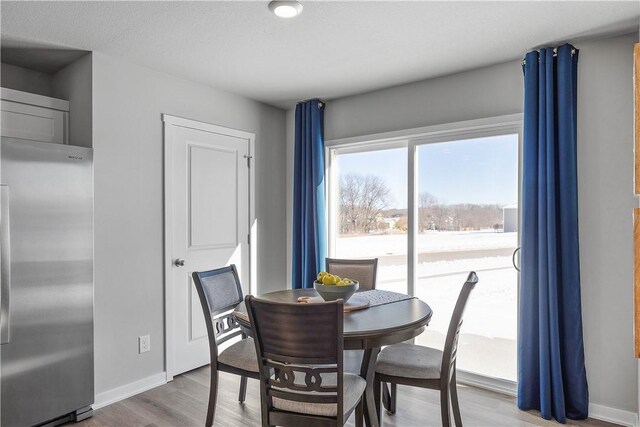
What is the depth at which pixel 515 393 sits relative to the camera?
9.79 ft

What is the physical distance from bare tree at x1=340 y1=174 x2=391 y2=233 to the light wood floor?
154cm

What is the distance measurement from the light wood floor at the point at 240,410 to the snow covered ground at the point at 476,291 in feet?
0.94

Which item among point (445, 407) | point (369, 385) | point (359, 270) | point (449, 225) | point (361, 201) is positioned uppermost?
point (361, 201)

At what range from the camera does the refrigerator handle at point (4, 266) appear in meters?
2.31

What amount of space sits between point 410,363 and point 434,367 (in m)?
0.13

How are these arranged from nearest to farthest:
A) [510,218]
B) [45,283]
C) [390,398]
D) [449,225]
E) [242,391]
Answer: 1. [45,283]
2. [390,398]
3. [242,391]
4. [510,218]
5. [449,225]

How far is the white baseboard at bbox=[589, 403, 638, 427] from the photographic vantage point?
8.38 ft

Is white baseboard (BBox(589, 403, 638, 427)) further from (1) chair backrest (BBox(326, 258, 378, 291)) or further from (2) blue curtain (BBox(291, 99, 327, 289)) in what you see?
(2) blue curtain (BBox(291, 99, 327, 289))

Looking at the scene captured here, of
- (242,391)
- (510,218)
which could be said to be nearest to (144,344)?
(242,391)

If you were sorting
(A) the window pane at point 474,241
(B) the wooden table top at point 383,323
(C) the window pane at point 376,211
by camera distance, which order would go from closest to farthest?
(B) the wooden table top at point 383,323 → (A) the window pane at point 474,241 → (C) the window pane at point 376,211

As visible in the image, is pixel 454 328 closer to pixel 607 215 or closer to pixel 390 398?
pixel 390 398

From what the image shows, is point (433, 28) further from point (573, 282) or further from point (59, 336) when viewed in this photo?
point (59, 336)

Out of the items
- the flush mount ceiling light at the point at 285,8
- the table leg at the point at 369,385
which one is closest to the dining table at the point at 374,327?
the table leg at the point at 369,385

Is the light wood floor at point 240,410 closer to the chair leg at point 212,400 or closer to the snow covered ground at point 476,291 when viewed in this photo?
the chair leg at point 212,400
